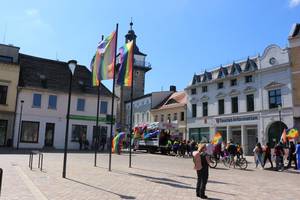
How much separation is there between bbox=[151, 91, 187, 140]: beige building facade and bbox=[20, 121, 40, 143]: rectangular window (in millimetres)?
17638

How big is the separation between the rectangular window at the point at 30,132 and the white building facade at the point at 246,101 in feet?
68.4

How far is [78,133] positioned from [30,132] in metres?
5.73

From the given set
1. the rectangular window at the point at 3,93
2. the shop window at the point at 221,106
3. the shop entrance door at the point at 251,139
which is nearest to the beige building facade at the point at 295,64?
the shop entrance door at the point at 251,139

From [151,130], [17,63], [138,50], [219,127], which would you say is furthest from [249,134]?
[138,50]

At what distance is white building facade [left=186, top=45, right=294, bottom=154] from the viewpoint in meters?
35.0

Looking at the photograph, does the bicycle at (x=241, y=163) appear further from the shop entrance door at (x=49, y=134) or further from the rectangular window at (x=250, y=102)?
the shop entrance door at (x=49, y=134)

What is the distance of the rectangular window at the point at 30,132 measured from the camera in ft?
124

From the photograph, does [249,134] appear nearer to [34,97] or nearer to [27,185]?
[34,97]

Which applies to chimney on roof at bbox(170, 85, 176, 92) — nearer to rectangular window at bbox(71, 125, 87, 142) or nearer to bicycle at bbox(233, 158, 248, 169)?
rectangular window at bbox(71, 125, 87, 142)

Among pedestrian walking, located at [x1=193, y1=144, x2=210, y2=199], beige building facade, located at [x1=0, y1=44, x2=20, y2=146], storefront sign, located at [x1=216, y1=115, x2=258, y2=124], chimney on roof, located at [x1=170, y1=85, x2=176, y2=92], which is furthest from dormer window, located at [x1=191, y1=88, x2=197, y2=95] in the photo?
pedestrian walking, located at [x1=193, y1=144, x2=210, y2=199]

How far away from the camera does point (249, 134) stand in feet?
128

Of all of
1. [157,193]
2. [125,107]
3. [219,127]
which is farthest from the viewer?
[125,107]

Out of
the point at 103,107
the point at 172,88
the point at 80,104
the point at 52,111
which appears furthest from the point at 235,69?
the point at 172,88

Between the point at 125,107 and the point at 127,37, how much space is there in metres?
14.2
